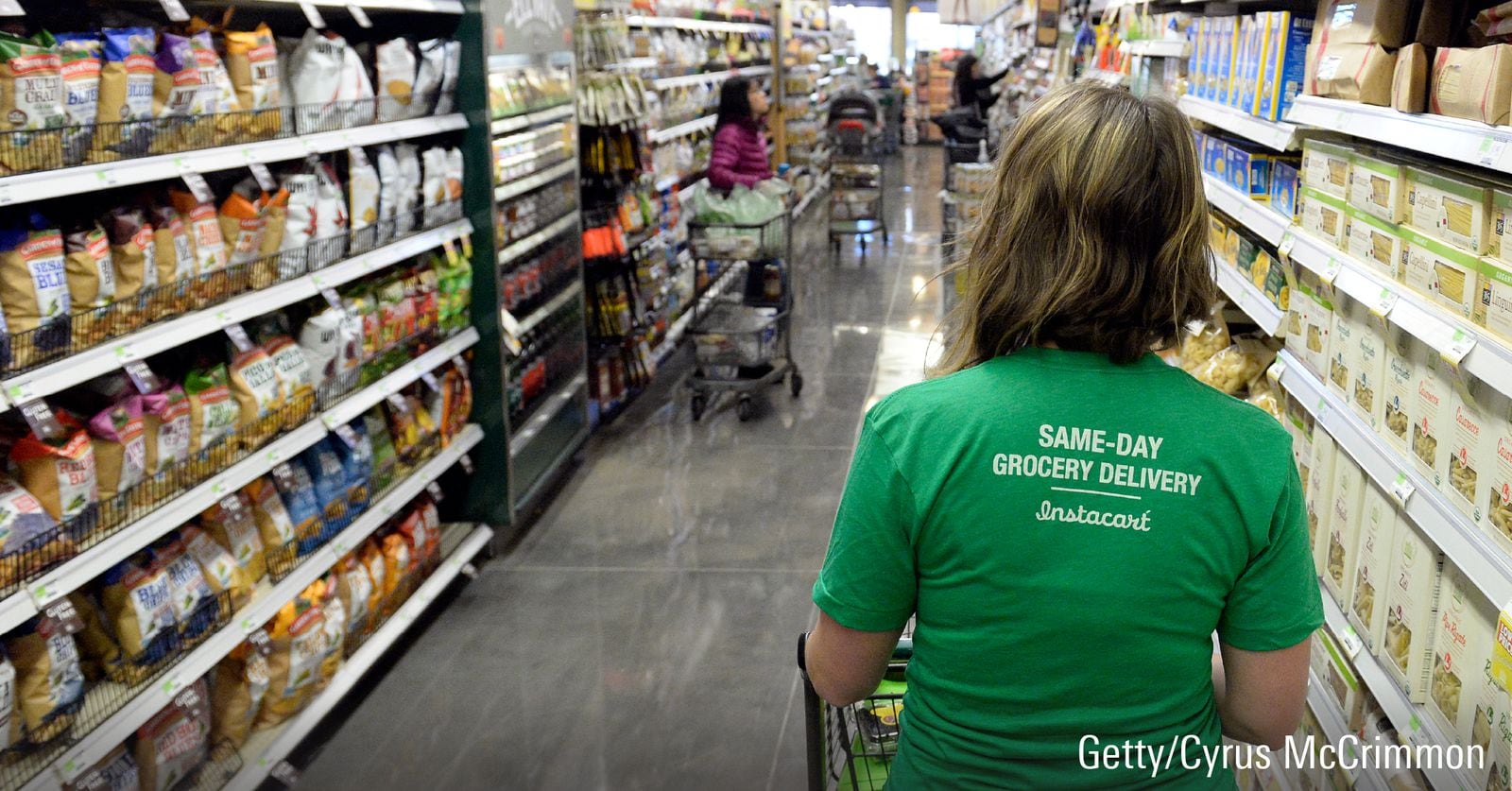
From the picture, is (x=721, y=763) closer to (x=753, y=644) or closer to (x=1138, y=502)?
(x=753, y=644)

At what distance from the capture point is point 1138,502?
135 centimetres

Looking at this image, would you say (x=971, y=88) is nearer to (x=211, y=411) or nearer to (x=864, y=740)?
(x=211, y=411)

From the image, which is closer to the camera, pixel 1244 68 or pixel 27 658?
pixel 27 658

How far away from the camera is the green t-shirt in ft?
4.44

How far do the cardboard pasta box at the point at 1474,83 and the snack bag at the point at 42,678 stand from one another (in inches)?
104

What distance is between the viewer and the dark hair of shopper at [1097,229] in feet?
4.42

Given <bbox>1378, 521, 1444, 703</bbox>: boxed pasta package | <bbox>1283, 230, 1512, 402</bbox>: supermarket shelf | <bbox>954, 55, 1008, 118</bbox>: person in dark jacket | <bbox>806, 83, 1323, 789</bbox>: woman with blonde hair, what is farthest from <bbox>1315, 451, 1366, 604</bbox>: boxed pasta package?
<bbox>954, 55, 1008, 118</bbox>: person in dark jacket

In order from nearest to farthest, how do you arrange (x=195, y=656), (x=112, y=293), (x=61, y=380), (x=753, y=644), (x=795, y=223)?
(x=61, y=380)
(x=112, y=293)
(x=195, y=656)
(x=753, y=644)
(x=795, y=223)

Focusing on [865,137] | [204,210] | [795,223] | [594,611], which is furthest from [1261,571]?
[795,223]

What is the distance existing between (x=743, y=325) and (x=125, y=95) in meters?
4.28

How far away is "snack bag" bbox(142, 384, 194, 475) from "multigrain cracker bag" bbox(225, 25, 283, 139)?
696 millimetres

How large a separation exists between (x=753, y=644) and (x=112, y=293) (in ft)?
7.09

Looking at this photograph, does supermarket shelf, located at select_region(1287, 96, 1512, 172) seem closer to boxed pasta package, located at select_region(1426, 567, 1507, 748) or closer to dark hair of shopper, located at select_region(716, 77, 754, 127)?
boxed pasta package, located at select_region(1426, 567, 1507, 748)

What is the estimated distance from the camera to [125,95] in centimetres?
271
